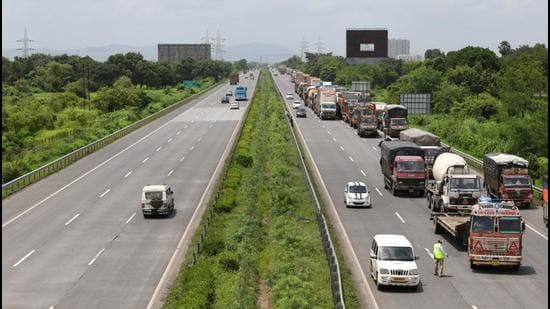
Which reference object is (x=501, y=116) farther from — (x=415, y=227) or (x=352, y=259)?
(x=352, y=259)

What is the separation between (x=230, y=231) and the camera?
39.4 m

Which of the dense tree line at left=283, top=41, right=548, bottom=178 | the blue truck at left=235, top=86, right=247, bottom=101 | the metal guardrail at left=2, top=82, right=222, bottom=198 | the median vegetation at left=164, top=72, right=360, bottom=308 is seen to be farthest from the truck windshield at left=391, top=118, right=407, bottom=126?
the blue truck at left=235, top=86, right=247, bottom=101

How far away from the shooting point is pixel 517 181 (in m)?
45.7

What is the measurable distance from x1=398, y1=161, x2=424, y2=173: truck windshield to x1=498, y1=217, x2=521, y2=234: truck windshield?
18.3 m

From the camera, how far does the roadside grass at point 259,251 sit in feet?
90.5

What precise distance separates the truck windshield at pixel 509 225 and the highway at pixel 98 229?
47.4 feet

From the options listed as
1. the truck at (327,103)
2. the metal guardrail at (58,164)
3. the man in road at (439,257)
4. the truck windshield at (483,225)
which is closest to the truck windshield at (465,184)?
the truck windshield at (483,225)

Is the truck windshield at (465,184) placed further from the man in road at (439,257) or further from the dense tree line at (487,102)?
the dense tree line at (487,102)

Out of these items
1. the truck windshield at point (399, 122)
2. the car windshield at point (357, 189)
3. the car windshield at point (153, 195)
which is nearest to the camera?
the car windshield at point (153, 195)

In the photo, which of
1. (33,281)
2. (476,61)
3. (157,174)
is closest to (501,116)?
(476,61)

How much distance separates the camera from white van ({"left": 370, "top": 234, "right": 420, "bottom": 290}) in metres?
28.9

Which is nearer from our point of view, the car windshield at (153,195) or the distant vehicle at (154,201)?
the distant vehicle at (154,201)

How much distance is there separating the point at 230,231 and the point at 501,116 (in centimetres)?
6782

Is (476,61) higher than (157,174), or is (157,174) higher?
(476,61)
